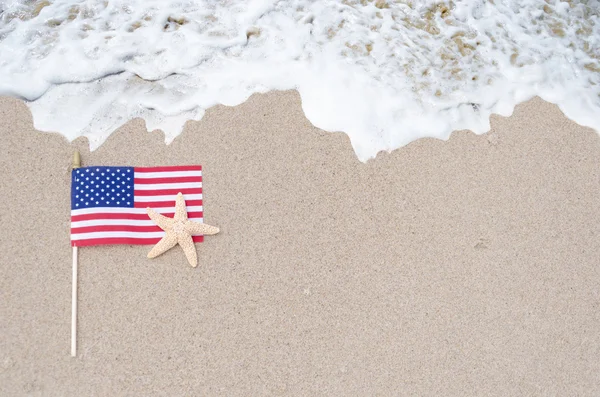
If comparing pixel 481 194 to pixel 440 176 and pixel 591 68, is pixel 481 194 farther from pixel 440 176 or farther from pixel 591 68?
pixel 591 68

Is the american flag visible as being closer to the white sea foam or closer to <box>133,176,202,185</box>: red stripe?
<box>133,176,202,185</box>: red stripe

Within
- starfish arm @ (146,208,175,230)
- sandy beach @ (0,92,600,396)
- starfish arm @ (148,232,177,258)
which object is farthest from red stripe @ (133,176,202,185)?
starfish arm @ (148,232,177,258)

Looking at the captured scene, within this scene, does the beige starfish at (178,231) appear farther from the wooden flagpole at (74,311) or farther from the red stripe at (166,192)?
the wooden flagpole at (74,311)

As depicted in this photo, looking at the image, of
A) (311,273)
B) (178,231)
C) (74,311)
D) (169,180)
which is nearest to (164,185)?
(169,180)

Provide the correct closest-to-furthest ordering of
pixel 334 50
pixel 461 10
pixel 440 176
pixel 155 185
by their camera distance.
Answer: pixel 155 185 → pixel 440 176 → pixel 334 50 → pixel 461 10

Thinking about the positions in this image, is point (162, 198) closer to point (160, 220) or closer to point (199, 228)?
point (160, 220)

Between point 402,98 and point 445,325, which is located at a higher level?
point 402,98

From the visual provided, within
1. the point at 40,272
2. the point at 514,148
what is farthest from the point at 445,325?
the point at 40,272
